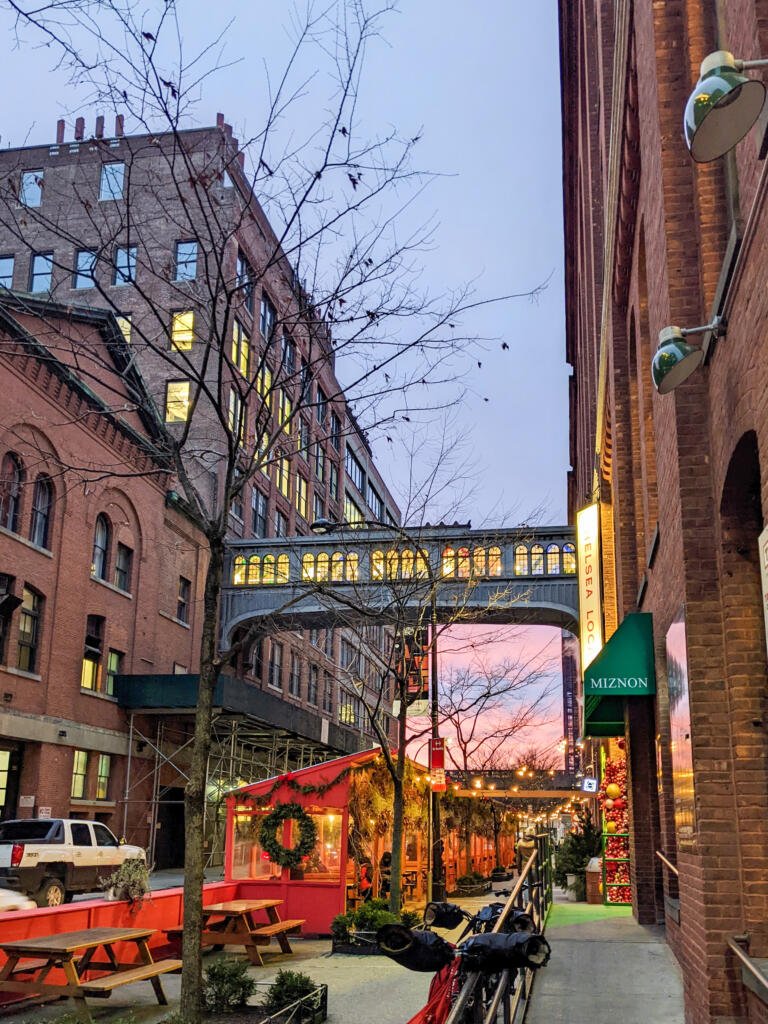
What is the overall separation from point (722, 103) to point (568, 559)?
39.0m

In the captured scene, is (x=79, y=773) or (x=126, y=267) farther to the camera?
(x=79, y=773)

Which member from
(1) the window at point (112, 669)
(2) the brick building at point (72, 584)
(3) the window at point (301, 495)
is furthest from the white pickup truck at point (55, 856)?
(3) the window at point (301, 495)

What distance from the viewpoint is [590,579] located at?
2270 centimetres

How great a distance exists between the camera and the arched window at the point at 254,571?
1784 inches

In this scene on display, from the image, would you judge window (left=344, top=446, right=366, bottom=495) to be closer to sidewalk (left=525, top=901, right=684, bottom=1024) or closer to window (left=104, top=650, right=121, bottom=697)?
window (left=104, top=650, right=121, bottom=697)

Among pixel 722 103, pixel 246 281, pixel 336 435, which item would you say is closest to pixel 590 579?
pixel 246 281

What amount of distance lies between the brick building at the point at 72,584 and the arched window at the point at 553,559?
15539mm

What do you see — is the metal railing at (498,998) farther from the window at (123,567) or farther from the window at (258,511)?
the window at (258,511)

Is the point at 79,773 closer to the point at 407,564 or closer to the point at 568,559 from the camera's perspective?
the point at 407,564

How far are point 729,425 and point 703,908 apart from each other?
343 centimetres

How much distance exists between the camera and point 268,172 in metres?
10.1

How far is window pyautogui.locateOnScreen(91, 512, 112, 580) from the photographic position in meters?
32.5

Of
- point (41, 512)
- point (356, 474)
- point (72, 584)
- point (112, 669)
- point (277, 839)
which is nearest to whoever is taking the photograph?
point (277, 839)

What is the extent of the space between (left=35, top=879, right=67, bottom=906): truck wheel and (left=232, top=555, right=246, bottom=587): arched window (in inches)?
973
